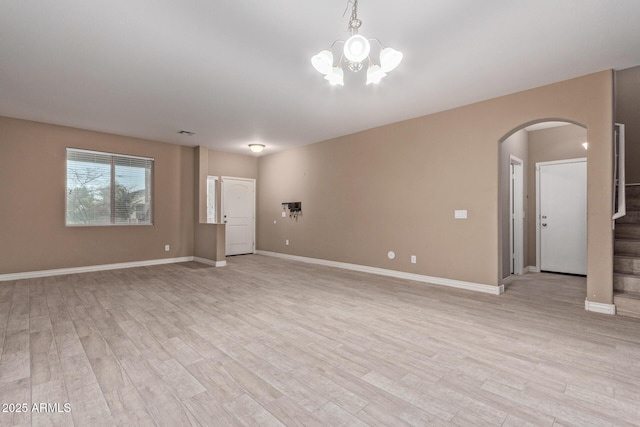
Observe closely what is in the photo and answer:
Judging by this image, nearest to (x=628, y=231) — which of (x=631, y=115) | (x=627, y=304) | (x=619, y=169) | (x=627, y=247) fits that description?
(x=627, y=247)

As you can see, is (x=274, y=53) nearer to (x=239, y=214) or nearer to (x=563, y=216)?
(x=239, y=214)

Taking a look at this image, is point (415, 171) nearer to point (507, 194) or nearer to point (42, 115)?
point (507, 194)

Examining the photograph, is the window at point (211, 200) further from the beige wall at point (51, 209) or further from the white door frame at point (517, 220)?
the white door frame at point (517, 220)

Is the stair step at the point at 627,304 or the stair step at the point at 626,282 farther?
the stair step at the point at 626,282

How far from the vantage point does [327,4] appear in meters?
2.33

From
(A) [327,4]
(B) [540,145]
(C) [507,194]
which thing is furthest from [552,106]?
(A) [327,4]

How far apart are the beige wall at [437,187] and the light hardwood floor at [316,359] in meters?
0.85

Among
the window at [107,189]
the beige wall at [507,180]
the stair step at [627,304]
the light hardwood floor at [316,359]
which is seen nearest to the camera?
the light hardwood floor at [316,359]

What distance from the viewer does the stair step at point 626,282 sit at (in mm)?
3459

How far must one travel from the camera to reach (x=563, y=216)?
573 cm

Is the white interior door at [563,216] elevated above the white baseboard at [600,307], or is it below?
above

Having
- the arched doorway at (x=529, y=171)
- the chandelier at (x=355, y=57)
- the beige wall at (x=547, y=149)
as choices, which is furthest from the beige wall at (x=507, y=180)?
the chandelier at (x=355, y=57)

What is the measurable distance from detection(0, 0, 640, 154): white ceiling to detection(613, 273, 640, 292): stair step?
2.39 meters

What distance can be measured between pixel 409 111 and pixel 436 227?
1936 mm
